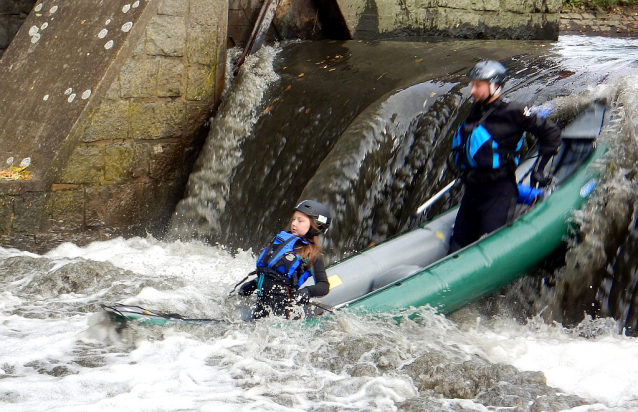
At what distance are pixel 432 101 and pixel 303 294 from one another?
2397 mm

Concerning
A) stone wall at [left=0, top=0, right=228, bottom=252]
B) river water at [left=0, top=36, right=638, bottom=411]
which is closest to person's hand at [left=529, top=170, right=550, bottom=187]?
river water at [left=0, top=36, right=638, bottom=411]

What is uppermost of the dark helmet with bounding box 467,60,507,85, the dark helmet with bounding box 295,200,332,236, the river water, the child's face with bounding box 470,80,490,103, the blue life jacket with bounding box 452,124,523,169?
the dark helmet with bounding box 467,60,507,85

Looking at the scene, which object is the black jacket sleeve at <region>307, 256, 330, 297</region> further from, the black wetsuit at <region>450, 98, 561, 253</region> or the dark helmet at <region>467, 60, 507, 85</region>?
the dark helmet at <region>467, 60, 507, 85</region>

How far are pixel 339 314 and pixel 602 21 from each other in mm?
14698

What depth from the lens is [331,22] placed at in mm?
8641

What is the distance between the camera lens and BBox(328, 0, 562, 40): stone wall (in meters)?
8.70

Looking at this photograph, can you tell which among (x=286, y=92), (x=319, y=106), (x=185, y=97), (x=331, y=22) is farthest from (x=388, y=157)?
(x=331, y=22)

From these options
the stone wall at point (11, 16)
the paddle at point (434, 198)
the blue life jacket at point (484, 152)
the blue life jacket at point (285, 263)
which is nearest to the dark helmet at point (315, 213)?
the blue life jacket at point (285, 263)

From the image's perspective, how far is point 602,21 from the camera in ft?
55.6

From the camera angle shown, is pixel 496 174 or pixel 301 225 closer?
pixel 301 225

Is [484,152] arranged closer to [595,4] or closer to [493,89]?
[493,89]

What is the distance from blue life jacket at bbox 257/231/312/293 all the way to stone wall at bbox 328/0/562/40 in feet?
16.2

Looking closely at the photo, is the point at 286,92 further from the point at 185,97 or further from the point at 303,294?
the point at 303,294

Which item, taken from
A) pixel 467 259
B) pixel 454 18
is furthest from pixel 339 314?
pixel 454 18
